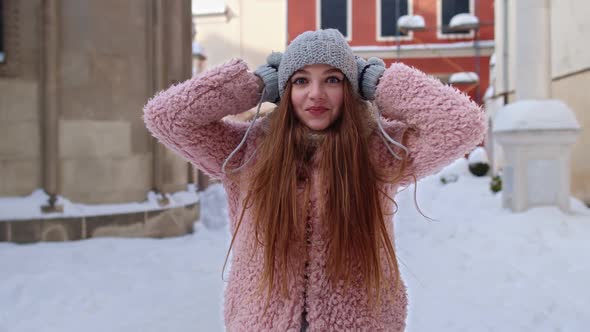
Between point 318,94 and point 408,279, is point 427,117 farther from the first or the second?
point 408,279

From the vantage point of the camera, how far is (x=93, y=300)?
406 centimetres

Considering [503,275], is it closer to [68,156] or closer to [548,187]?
[548,187]

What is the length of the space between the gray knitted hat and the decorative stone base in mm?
4985

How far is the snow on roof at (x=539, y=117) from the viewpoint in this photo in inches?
268

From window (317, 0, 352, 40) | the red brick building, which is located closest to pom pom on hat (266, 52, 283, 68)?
the red brick building

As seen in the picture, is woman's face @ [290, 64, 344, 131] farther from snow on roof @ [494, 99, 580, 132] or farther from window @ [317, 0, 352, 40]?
window @ [317, 0, 352, 40]

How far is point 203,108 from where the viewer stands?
159 cm

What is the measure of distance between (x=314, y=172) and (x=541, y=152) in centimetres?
629

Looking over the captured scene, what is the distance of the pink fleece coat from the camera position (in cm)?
151

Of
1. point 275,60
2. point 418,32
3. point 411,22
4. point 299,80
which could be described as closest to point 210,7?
point 411,22

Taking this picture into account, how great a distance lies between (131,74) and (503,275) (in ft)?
16.3

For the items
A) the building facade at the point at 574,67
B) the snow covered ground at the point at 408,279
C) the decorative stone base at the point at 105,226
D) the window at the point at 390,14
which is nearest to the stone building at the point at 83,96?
the decorative stone base at the point at 105,226

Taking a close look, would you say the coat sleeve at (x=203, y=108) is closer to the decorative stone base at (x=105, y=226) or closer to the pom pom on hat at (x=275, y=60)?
the pom pom on hat at (x=275, y=60)

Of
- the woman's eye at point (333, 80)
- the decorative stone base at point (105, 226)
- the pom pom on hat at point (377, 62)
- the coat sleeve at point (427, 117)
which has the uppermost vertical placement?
the pom pom on hat at point (377, 62)
